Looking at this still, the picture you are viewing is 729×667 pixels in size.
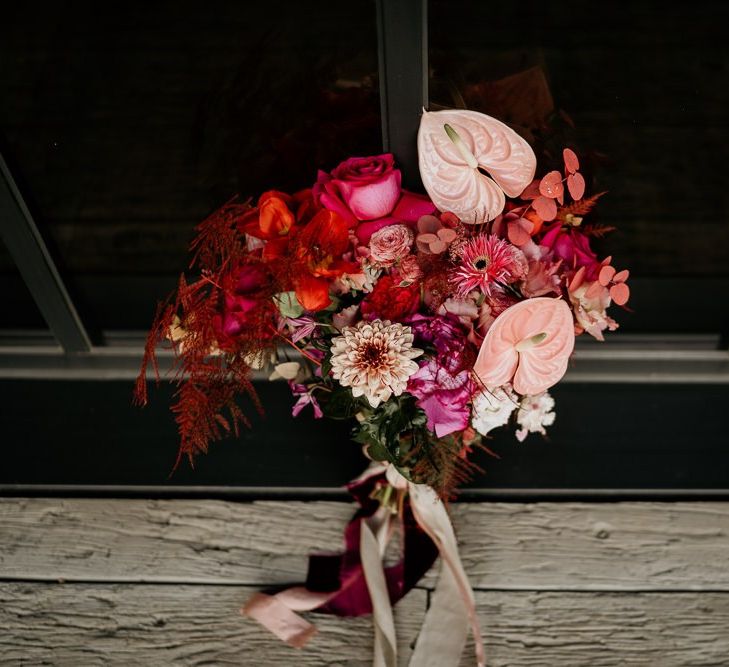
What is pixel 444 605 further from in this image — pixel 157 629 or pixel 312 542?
pixel 157 629

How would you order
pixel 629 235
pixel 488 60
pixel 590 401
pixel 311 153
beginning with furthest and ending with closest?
pixel 590 401 → pixel 629 235 → pixel 311 153 → pixel 488 60

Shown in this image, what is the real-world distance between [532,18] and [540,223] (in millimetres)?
283

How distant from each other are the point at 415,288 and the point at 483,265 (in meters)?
0.09

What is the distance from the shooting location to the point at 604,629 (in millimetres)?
1239

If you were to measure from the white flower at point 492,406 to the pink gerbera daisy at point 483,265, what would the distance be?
153 millimetres

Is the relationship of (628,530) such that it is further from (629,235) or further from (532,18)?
(532,18)

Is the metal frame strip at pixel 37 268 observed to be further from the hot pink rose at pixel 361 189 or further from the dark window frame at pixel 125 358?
the hot pink rose at pixel 361 189

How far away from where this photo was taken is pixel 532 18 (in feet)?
3.17

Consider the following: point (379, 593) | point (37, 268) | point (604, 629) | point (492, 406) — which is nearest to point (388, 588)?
point (379, 593)

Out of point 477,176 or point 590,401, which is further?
point 590,401

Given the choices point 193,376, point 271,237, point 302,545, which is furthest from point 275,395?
point 271,237

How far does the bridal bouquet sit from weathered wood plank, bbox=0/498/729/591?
40cm

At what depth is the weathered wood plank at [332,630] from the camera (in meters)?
1.23

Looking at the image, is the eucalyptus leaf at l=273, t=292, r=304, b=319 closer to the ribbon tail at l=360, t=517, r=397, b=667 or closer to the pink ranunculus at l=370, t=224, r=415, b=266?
the pink ranunculus at l=370, t=224, r=415, b=266
